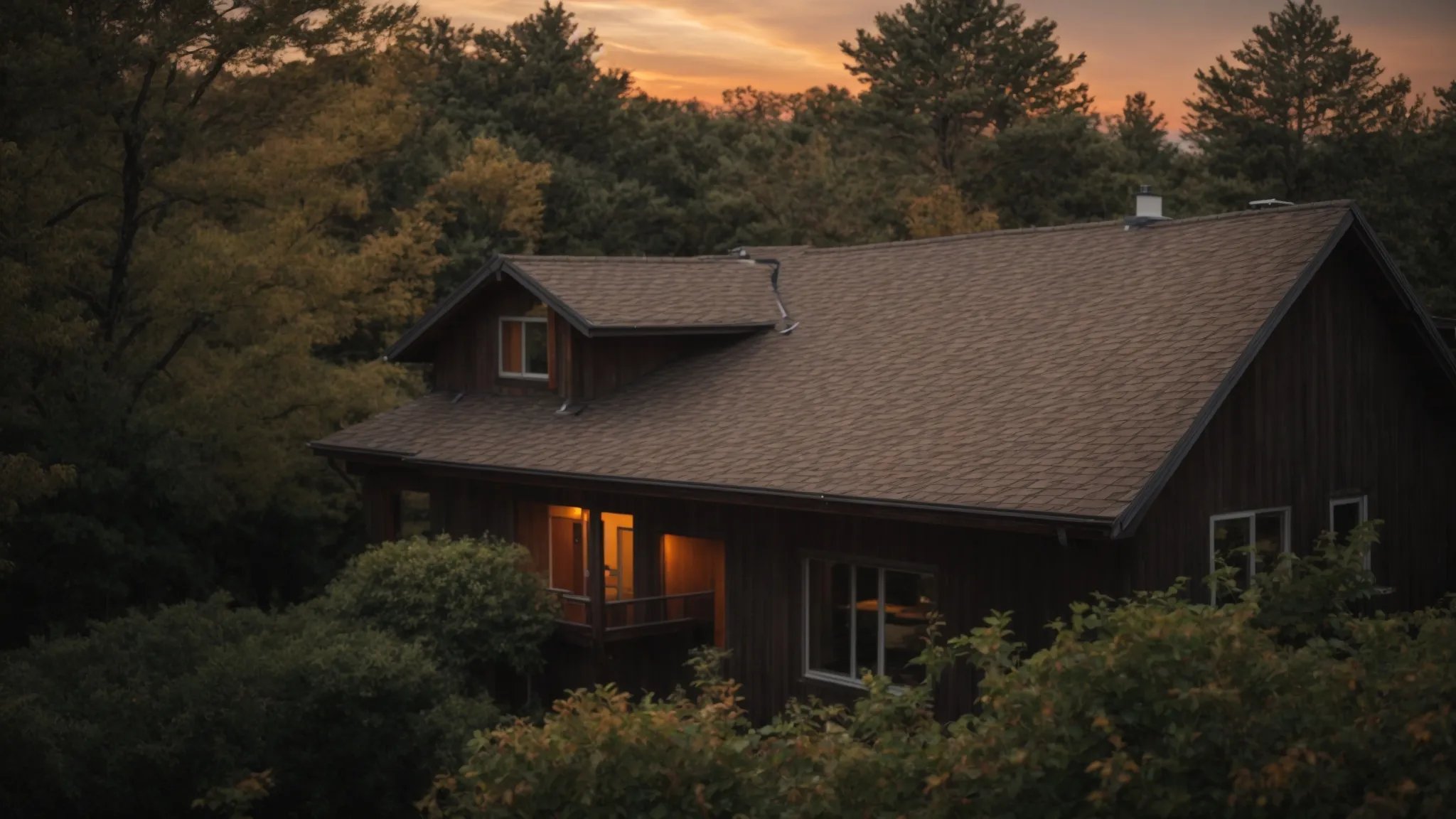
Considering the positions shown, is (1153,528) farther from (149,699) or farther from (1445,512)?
(149,699)

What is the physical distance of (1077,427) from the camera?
46.9ft

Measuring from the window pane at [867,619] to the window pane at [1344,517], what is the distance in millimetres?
5544

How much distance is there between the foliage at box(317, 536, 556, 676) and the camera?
17.5 meters

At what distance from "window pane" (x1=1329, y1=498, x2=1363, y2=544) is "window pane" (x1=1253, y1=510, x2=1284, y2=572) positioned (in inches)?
49.9

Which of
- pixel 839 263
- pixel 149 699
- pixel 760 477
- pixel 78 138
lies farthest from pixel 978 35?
pixel 149 699

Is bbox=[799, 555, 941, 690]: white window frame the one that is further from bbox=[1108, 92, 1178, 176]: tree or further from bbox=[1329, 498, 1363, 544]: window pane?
bbox=[1108, 92, 1178, 176]: tree

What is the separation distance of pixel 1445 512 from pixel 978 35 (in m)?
33.6

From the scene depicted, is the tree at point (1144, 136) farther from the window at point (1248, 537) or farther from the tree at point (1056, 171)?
the window at point (1248, 537)

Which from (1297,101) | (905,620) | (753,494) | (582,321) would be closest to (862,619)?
(905,620)

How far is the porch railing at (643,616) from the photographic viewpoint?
17.8 metres

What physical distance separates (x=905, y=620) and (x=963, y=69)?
118 ft

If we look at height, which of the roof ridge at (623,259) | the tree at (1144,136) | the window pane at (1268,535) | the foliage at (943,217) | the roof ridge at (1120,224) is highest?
the tree at (1144,136)

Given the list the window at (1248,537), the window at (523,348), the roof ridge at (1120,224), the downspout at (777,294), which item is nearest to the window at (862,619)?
the window at (1248,537)

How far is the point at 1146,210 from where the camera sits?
19328mm
